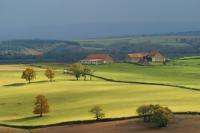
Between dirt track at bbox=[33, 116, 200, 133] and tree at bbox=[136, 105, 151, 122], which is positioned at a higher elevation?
tree at bbox=[136, 105, 151, 122]

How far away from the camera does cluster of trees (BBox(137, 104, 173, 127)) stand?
80438mm

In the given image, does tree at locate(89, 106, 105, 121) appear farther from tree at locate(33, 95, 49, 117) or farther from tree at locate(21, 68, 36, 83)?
tree at locate(21, 68, 36, 83)

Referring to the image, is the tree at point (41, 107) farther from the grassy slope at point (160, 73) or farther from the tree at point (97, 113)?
the grassy slope at point (160, 73)

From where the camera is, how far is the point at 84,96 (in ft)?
373

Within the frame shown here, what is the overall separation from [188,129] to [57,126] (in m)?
19.4

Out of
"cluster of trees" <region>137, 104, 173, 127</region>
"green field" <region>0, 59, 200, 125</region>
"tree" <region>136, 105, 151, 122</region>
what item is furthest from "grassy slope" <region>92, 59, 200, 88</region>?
"cluster of trees" <region>137, 104, 173, 127</region>

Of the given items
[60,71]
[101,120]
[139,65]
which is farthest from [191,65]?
[101,120]

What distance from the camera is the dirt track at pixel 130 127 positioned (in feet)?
255

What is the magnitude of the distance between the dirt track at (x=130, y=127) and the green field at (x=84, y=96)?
17.0 feet

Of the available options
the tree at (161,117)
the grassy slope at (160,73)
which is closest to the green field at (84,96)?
the grassy slope at (160,73)

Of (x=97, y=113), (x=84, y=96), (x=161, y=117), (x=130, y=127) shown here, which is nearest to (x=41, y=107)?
(x=97, y=113)

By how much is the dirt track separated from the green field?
5.18m

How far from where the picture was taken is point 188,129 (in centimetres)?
7638

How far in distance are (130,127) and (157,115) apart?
398 centimetres
